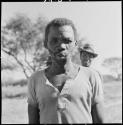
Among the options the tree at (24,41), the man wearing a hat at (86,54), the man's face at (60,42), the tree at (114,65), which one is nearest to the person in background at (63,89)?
the man's face at (60,42)

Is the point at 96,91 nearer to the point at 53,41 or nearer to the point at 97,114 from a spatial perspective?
the point at 97,114

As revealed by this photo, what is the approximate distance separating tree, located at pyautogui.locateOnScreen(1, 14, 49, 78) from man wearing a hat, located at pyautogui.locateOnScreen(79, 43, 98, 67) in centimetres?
18

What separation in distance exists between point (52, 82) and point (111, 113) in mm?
609

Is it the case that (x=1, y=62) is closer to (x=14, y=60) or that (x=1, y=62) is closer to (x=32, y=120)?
(x=14, y=60)

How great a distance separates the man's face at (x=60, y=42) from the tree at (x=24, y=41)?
1.37 feet

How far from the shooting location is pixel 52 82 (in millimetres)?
724

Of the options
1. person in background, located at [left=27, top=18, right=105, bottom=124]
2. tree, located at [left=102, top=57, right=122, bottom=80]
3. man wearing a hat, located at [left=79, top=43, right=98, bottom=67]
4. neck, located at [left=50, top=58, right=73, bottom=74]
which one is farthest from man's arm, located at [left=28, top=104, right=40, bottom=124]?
tree, located at [left=102, top=57, right=122, bottom=80]

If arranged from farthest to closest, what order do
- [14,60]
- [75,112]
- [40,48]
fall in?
[14,60] → [40,48] → [75,112]

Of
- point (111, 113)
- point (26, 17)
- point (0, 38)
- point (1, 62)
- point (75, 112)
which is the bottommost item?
point (111, 113)

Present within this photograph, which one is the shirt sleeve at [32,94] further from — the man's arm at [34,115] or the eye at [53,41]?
the eye at [53,41]

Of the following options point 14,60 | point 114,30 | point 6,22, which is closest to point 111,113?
point 114,30

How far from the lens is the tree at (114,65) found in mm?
1271

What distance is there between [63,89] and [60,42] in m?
0.13

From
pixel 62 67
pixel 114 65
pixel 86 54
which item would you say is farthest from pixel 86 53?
pixel 62 67
